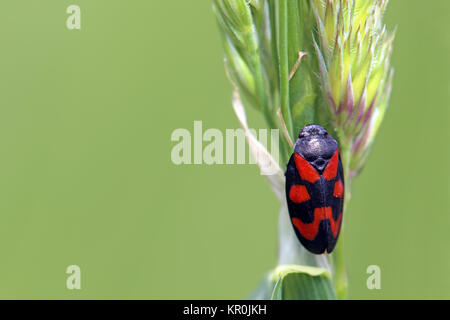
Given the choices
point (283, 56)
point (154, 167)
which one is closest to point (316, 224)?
point (283, 56)

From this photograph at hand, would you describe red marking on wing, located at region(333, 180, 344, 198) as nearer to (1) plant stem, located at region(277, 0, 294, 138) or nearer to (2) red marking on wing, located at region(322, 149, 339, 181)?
(2) red marking on wing, located at region(322, 149, 339, 181)

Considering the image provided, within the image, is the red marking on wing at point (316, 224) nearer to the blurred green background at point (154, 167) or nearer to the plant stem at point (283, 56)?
the plant stem at point (283, 56)

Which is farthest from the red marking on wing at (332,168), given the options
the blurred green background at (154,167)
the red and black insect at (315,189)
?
the blurred green background at (154,167)

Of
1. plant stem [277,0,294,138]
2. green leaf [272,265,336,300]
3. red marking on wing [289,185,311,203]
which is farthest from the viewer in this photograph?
red marking on wing [289,185,311,203]

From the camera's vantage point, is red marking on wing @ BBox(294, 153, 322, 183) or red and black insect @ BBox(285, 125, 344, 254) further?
red marking on wing @ BBox(294, 153, 322, 183)

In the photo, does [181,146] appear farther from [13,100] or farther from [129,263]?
[13,100]

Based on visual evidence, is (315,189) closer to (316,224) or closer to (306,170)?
(306,170)

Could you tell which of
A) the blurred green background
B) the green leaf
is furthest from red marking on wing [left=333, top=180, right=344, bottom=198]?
the blurred green background
